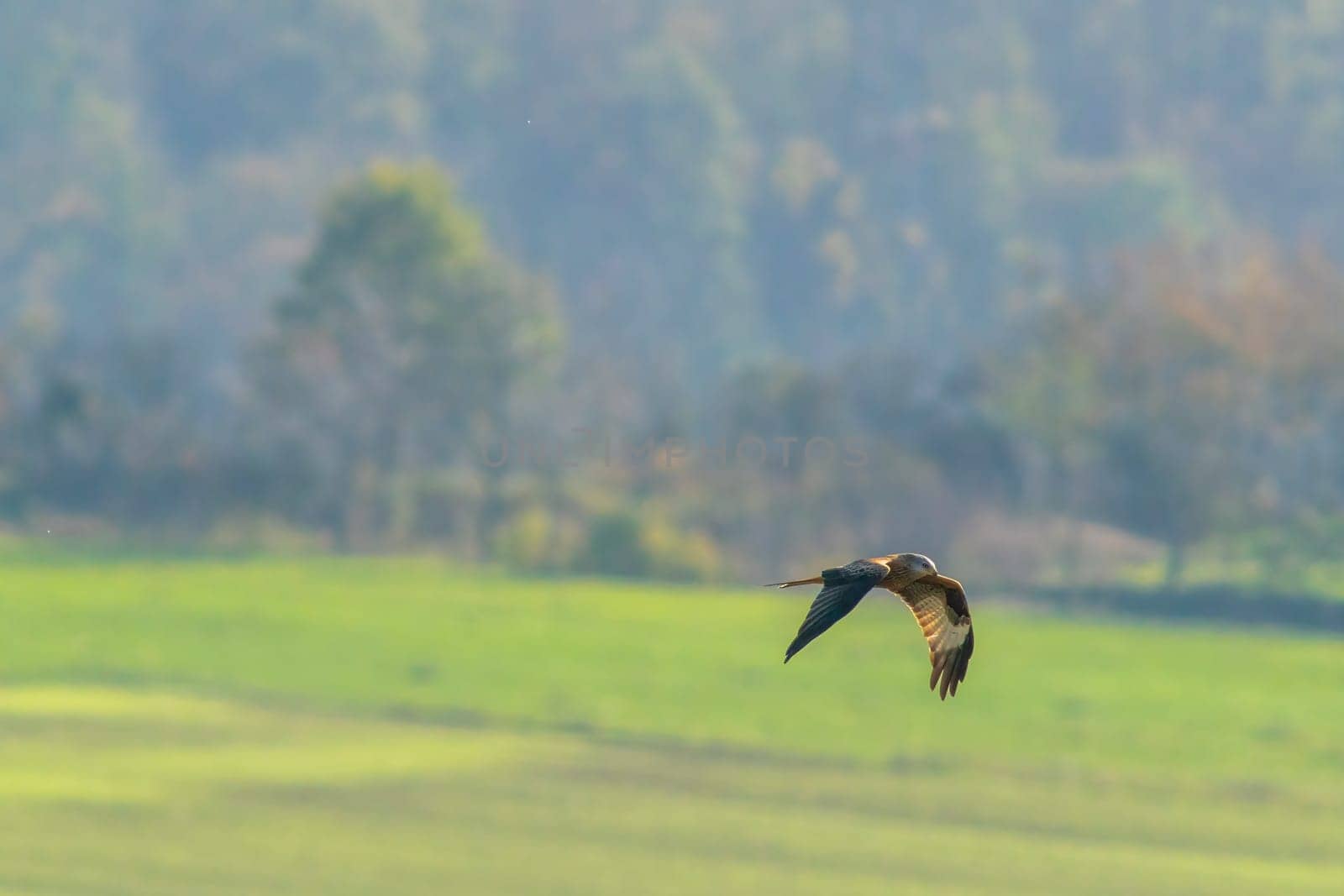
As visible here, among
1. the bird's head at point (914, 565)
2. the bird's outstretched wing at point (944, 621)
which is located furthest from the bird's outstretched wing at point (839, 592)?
the bird's outstretched wing at point (944, 621)

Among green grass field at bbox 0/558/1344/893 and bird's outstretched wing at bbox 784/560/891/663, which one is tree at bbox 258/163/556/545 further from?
bird's outstretched wing at bbox 784/560/891/663

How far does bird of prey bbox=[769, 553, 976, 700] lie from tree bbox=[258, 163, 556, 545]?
45.0 meters

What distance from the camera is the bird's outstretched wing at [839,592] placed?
8960mm

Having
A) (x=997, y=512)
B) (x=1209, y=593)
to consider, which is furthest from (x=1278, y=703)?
(x=997, y=512)

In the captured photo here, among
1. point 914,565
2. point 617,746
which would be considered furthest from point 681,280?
point 914,565

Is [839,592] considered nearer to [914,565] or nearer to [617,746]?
[914,565]

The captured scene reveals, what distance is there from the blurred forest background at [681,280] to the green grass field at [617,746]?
4583 millimetres

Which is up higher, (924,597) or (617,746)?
(924,597)

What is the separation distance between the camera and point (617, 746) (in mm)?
34938

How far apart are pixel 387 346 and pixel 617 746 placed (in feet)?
76.4

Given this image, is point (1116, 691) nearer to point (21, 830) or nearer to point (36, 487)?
point (21, 830)

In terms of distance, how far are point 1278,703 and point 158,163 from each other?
6007 centimetres

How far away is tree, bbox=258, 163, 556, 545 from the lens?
56.5m

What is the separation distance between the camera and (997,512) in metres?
48.0
